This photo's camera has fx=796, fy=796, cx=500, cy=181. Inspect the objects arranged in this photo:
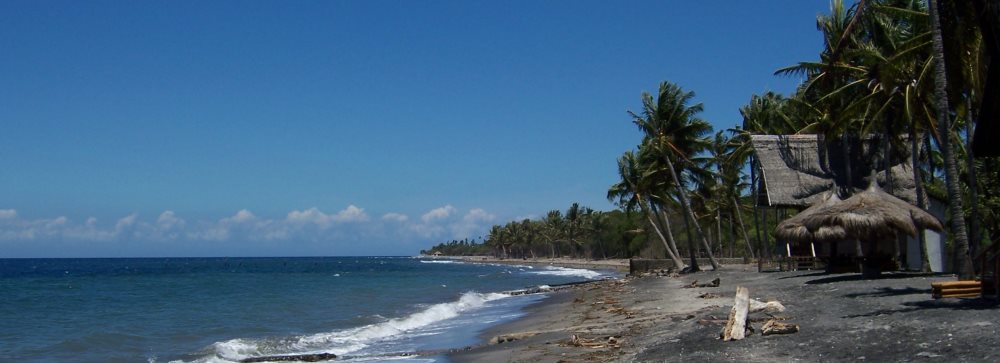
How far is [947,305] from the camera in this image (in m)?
10.7

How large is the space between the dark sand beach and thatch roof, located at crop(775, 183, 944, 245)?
1.11m

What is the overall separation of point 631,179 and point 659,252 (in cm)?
3641

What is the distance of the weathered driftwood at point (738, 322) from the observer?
997 centimetres

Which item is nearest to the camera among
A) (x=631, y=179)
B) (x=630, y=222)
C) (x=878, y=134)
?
(x=878, y=134)

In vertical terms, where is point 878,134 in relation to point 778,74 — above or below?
below

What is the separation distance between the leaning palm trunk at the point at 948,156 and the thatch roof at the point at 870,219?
4.23 meters

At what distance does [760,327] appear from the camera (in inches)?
422

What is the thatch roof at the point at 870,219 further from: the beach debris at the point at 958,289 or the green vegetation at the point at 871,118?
the beach debris at the point at 958,289

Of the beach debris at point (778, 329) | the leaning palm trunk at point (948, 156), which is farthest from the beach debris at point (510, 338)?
the leaning palm trunk at point (948, 156)

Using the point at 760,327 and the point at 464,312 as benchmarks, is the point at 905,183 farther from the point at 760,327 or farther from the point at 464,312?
the point at 760,327

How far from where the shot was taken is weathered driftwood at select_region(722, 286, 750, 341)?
32.7 ft

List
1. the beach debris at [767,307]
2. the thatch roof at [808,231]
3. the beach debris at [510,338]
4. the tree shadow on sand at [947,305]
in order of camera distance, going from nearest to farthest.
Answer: the tree shadow on sand at [947,305]
the beach debris at [767,307]
the beach debris at [510,338]
the thatch roof at [808,231]

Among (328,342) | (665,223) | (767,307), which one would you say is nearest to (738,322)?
(767,307)

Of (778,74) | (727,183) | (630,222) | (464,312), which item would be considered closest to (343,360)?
(464,312)
